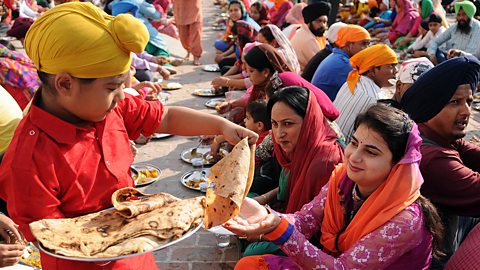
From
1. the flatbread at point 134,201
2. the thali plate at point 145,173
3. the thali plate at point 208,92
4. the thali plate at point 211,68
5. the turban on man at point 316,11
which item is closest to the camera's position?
the flatbread at point 134,201

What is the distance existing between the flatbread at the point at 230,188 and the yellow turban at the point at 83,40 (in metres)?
0.63

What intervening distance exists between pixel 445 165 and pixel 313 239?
0.89 meters

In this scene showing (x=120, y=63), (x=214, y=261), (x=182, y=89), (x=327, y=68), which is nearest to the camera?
(x=120, y=63)

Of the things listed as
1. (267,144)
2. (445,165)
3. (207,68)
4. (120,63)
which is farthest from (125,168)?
(207,68)

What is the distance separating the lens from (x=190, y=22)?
957 cm

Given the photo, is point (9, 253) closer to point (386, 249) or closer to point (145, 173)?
point (386, 249)

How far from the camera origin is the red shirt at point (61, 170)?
157cm

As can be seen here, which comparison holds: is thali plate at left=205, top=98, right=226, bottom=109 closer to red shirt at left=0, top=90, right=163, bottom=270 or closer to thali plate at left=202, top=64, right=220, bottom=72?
thali plate at left=202, top=64, right=220, bottom=72

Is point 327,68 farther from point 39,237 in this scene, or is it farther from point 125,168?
point 39,237

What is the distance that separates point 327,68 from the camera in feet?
17.9

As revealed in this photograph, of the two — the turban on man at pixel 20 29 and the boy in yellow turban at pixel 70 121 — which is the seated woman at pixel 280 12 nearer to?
the turban on man at pixel 20 29

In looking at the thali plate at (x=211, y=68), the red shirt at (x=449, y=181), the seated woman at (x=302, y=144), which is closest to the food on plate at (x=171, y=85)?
the thali plate at (x=211, y=68)

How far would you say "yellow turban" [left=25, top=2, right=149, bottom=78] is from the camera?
5.12ft

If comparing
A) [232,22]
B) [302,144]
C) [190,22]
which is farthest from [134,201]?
[190,22]
